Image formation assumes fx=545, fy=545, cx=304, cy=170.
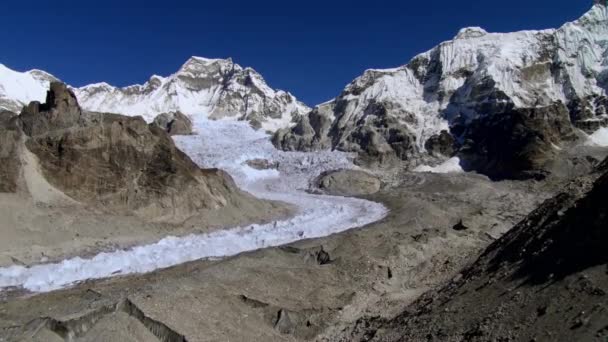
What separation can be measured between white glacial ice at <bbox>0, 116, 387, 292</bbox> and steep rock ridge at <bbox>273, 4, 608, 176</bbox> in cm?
824

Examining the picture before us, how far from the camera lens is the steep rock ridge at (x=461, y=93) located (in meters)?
78.5

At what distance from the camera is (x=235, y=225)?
110ft

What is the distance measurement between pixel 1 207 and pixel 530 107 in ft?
224

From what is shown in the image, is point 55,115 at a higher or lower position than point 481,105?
lower

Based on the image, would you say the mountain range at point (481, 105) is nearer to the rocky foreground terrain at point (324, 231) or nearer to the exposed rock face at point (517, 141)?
the exposed rock face at point (517, 141)

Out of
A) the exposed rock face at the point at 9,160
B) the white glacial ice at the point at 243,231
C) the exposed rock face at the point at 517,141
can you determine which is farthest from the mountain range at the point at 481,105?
the exposed rock face at the point at 9,160

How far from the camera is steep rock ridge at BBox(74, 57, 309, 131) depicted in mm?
145250

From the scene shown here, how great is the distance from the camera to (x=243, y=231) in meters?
32.3

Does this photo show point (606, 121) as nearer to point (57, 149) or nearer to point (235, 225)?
point (235, 225)

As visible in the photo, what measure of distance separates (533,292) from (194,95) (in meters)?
154

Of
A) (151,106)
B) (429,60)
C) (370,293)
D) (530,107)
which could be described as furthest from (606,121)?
(151,106)

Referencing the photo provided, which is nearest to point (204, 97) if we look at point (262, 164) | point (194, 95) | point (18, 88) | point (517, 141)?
point (194, 95)

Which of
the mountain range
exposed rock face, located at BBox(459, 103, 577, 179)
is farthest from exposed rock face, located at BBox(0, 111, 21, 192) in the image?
the mountain range

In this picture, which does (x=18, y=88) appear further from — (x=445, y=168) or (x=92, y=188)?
(x=92, y=188)
